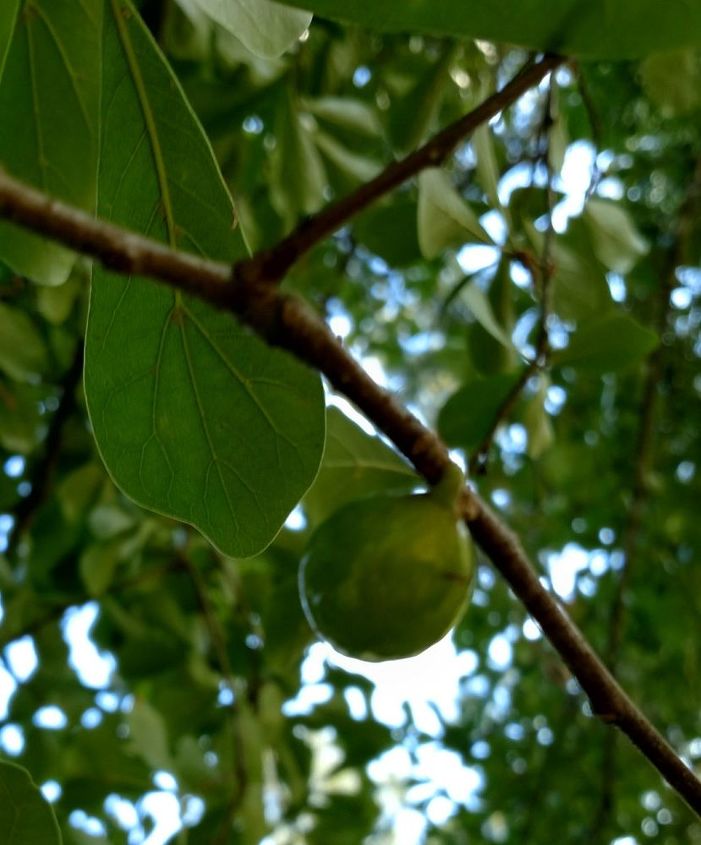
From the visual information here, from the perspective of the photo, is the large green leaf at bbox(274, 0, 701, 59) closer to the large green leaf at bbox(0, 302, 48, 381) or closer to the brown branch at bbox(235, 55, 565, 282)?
the brown branch at bbox(235, 55, 565, 282)

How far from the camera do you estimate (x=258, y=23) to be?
2.47ft

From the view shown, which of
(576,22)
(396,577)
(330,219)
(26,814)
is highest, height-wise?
(576,22)

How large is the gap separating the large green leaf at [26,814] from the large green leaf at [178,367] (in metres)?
0.24

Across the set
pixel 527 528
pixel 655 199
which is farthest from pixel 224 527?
pixel 655 199

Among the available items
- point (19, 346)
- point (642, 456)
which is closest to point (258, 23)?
point (19, 346)

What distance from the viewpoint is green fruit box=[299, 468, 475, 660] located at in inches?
31.2

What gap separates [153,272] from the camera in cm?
43

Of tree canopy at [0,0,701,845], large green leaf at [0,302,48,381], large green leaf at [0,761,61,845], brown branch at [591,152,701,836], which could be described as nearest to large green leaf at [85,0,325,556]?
tree canopy at [0,0,701,845]

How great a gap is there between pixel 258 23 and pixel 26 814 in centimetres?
63

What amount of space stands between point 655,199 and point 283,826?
6.07ft

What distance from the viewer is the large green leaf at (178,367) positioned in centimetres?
81

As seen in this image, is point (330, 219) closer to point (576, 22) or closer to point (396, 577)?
point (576, 22)

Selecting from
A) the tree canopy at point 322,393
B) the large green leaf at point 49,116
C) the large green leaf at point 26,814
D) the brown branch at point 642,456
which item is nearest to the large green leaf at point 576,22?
the tree canopy at point 322,393

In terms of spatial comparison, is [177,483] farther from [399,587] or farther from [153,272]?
[153,272]
